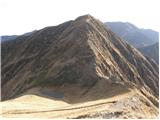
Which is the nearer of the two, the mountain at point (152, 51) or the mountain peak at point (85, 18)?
the mountain peak at point (85, 18)

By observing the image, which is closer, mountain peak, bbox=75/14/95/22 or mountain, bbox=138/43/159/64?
mountain peak, bbox=75/14/95/22

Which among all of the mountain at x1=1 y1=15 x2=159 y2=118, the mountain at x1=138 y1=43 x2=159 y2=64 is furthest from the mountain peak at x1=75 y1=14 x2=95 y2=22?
the mountain at x1=138 y1=43 x2=159 y2=64

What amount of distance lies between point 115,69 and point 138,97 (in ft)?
74.0

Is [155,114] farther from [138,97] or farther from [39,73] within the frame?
[39,73]

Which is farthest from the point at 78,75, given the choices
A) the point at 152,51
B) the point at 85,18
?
the point at 152,51

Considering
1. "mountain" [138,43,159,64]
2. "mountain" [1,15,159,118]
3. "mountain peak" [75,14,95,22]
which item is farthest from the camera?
"mountain" [138,43,159,64]

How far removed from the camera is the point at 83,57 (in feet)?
249

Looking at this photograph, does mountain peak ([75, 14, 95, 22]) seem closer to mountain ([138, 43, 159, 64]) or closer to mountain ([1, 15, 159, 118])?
mountain ([1, 15, 159, 118])

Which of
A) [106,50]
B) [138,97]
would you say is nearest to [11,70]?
[106,50]

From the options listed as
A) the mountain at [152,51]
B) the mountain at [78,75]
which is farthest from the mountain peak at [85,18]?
the mountain at [152,51]

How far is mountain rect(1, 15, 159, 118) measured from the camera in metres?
53.3

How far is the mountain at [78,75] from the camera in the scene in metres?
53.3

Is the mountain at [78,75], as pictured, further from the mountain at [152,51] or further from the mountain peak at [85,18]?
the mountain at [152,51]

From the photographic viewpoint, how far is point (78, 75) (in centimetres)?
7256
